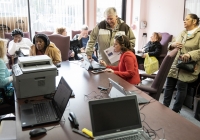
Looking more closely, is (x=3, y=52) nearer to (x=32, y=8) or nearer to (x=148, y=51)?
(x=148, y=51)

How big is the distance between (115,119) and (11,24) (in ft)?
15.4

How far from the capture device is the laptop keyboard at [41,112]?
1.41 meters

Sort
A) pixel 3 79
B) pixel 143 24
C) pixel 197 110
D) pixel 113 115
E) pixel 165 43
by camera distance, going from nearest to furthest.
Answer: pixel 113 115 → pixel 3 79 → pixel 197 110 → pixel 165 43 → pixel 143 24

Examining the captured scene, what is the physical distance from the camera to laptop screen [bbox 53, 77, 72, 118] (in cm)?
141

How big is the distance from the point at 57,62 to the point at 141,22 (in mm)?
3195

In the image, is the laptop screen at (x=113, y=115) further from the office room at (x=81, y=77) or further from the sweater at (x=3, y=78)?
the sweater at (x=3, y=78)

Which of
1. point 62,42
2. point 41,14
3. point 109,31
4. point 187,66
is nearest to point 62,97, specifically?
point 109,31

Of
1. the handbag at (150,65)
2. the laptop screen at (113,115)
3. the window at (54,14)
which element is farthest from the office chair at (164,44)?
the laptop screen at (113,115)

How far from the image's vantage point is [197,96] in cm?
300

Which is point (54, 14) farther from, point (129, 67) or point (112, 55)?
point (129, 67)

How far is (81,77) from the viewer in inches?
91.7

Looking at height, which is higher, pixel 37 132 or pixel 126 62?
pixel 126 62

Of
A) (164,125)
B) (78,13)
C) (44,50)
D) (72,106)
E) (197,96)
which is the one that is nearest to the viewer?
(164,125)

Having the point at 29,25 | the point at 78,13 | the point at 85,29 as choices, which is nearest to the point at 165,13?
the point at 85,29
